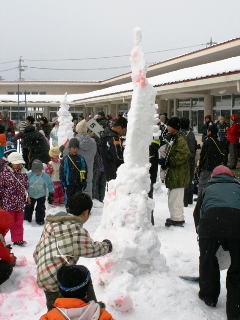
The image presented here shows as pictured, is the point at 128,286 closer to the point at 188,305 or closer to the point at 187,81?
the point at 188,305

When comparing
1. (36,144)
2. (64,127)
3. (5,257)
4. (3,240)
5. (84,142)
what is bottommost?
(5,257)

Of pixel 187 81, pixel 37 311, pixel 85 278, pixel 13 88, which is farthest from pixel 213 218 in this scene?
pixel 13 88

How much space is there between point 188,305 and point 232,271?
558 millimetres

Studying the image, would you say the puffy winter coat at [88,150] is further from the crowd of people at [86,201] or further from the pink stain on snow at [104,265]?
the pink stain on snow at [104,265]

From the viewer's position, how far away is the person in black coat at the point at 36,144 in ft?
30.1

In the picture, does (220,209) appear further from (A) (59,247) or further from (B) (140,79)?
(B) (140,79)

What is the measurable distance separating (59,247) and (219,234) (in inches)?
62.7

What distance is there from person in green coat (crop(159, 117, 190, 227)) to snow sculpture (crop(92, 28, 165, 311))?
1.99m

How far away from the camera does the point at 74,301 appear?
7.66 ft

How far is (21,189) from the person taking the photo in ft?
18.7

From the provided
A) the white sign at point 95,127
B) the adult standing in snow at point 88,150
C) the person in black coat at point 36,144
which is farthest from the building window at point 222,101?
the adult standing in snow at point 88,150

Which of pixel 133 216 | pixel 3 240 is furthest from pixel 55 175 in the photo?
pixel 133 216

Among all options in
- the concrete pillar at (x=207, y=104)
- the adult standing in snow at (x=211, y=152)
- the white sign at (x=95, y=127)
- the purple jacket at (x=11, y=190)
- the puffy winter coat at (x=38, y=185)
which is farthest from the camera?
the concrete pillar at (x=207, y=104)

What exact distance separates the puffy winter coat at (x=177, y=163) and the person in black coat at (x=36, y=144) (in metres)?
3.62
